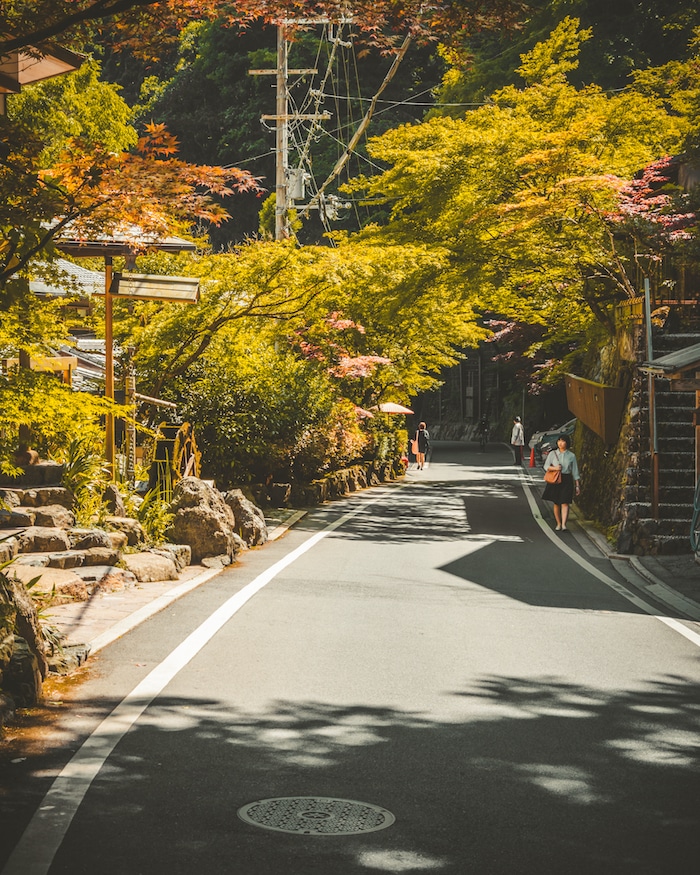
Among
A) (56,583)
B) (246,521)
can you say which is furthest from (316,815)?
(246,521)

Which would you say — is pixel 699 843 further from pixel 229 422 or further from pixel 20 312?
pixel 229 422

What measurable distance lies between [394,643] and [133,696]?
260cm

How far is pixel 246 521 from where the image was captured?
Result: 624 inches

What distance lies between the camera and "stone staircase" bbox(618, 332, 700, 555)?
52.1 ft

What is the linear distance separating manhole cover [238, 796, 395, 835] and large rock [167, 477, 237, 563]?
Answer: 8.71 metres

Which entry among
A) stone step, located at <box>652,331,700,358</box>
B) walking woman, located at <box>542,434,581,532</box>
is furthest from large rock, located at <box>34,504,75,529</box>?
stone step, located at <box>652,331,700,358</box>

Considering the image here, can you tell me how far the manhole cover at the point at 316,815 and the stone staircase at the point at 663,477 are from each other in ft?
38.0

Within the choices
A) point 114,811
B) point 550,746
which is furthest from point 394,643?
point 114,811

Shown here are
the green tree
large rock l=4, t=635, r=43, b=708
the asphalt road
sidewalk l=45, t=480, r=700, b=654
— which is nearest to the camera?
the asphalt road

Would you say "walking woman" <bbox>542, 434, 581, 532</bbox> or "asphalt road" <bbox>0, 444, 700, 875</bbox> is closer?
"asphalt road" <bbox>0, 444, 700, 875</bbox>

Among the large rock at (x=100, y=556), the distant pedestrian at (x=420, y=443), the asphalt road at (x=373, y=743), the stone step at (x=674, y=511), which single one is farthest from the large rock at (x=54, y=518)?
the distant pedestrian at (x=420, y=443)

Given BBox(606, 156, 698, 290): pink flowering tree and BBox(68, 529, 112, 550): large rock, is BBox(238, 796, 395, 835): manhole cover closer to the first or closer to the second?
BBox(68, 529, 112, 550): large rock

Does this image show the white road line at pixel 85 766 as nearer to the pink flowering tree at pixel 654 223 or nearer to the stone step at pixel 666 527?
the stone step at pixel 666 527

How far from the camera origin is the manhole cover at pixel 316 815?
480 cm
